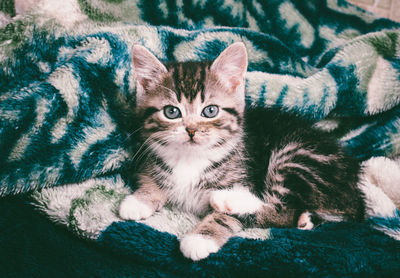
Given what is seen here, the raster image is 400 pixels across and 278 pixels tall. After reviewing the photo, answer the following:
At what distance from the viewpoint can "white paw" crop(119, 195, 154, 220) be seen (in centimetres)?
91

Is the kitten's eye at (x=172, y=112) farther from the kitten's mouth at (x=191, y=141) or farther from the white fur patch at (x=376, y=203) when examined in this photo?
the white fur patch at (x=376, y=203)

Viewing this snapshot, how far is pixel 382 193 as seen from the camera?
3.46 ft

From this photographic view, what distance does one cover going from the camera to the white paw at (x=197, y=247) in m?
0.76

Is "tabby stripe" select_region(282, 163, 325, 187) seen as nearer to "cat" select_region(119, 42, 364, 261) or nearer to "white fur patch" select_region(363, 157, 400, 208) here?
"cat" select_region(119, 42, 364, 261)

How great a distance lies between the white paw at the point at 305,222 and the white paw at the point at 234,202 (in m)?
0.14

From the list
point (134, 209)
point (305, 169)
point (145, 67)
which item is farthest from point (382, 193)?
point (145, 67)

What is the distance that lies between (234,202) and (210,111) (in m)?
0.36

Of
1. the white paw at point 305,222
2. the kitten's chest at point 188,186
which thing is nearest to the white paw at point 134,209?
the kitten's chest at point 188,186

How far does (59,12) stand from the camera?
1206mm

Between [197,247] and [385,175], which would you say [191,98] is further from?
[385,175]

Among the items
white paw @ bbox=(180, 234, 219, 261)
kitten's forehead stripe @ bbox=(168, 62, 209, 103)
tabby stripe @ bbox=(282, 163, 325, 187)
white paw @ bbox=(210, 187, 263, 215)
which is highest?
kitten's forehead stripe @ bbox=(168, 62, 209, 103)

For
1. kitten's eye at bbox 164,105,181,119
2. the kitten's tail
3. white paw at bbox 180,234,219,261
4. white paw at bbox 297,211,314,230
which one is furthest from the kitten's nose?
the kitten's tail

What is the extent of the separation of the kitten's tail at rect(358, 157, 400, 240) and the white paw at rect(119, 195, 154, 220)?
2.58 ft

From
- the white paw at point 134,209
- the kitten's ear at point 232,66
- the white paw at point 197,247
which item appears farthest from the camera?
the kitten's ear at point 232,66
